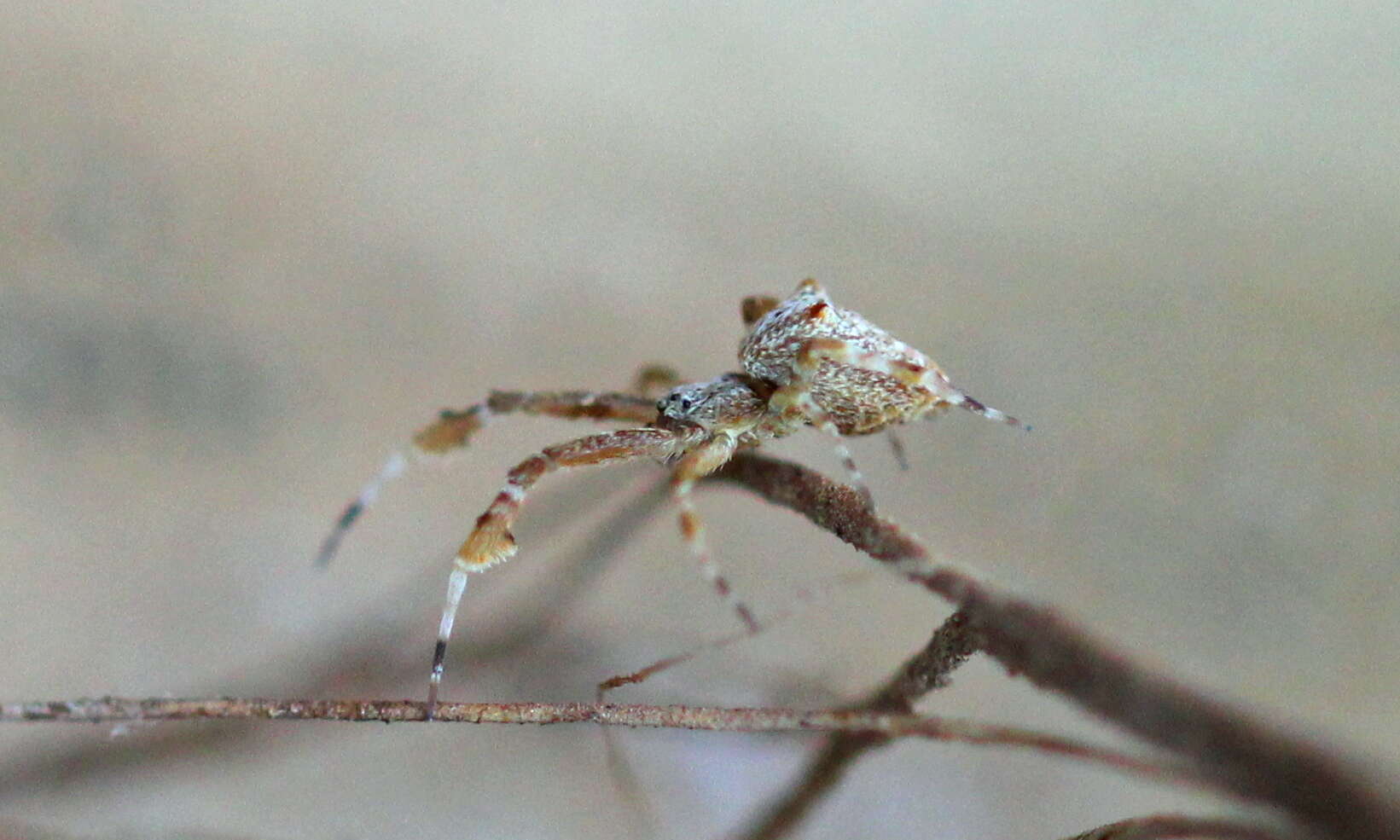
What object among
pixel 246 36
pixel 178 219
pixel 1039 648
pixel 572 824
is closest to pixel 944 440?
pixel 572 824

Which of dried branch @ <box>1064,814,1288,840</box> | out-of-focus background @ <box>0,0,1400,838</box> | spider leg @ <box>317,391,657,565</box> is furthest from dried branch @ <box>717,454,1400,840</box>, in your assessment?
out-of-focus background @ <box>0,0,1400,838</box>

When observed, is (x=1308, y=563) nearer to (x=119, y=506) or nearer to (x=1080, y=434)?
(x=1080, y=434)

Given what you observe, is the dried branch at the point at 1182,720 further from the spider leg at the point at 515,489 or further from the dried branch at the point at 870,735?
the spider leg at the point at 515,489

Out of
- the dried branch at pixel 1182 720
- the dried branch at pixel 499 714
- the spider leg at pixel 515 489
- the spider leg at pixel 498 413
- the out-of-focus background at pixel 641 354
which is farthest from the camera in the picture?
the out-of-focus background at pixel 641 354

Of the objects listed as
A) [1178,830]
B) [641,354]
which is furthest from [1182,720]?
[641,354]

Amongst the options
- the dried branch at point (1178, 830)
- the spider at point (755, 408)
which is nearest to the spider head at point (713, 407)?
the spider at point (755, 408)
